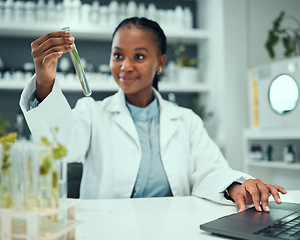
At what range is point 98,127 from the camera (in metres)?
1.25

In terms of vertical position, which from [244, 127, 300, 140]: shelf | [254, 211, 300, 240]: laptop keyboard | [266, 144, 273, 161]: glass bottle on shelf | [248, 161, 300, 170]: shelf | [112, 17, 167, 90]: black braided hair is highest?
[112, 17, 167, 90]: black braided hair

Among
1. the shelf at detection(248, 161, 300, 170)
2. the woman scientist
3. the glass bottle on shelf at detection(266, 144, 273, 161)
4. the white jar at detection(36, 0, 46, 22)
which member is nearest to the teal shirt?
the woman scientist

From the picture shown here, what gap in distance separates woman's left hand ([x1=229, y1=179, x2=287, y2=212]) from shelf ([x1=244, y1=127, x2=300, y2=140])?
148 cm

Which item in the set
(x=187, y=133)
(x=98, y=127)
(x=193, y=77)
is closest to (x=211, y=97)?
(x=193, y=77)

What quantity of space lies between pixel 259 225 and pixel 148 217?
0.76ft

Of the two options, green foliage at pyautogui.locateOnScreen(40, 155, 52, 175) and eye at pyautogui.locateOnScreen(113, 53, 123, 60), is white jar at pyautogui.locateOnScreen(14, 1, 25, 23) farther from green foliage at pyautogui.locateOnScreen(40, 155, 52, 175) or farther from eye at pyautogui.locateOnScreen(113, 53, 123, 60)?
green foliage at pyautogui.locateOnScreen(40, 155, 52, 175)

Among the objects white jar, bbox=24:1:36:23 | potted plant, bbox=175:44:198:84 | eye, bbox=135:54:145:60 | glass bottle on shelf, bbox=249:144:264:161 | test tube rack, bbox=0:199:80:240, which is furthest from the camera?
potted plant, bbox=175:44:198:84

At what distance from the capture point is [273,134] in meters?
2.36

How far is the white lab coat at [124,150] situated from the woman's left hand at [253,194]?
0.18 meters

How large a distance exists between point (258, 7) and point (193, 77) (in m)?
0.83

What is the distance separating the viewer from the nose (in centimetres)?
123

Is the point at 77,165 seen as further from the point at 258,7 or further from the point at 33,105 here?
the point at 258,7

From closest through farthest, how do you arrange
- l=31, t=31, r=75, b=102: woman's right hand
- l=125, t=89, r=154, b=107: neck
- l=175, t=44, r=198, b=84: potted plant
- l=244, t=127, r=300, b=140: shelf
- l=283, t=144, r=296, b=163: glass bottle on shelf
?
l=31, t=31, r=75, b=102: woman's right hand
l=125, t=89, r=154, b=107: neck
l=244, t=127, r=300, b=140: shelf
l=283, t=144, r=296, b=163: glass bottle on shelf
l=175, t=44, r=198, b=84: potted plant

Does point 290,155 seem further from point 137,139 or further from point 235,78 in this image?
point 137,139
